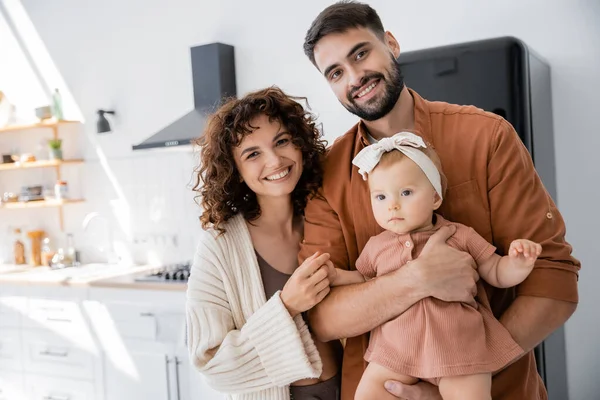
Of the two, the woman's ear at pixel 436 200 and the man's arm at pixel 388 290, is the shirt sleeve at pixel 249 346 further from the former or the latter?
the woman's ear at pixel 436 200

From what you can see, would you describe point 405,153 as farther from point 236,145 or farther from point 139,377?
point 139,377

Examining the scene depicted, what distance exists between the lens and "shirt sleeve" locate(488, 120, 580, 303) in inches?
54.3

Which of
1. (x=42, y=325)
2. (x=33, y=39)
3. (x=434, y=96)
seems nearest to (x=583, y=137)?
(x=434, y=96)

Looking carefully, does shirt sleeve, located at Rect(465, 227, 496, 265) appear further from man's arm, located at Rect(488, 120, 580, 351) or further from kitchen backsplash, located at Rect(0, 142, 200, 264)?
kitchen backsplash, located at Rect(0, 142, 200, 264)

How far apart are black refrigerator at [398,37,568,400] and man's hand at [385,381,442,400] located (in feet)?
3.99

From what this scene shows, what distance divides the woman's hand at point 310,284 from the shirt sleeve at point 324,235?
4.0 inches

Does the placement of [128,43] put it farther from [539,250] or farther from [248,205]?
[539,250]

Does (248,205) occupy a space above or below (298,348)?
above

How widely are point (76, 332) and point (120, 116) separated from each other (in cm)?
161

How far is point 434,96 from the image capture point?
239 cm

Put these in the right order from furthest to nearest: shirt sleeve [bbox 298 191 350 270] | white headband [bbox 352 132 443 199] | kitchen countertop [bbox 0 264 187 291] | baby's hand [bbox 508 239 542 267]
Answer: kitchen countertop [bbox 0 264 187 291], shirt sleeve [bbox 298 191 350 270], white headband [bbox 352 132 443 199], baby's hand [bbox 508 239 542 267]

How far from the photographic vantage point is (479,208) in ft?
4.77

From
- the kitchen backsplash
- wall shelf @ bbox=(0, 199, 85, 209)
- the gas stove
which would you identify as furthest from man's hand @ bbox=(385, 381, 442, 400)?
wall shelf @ bbox=(0, 199, 85, 209)

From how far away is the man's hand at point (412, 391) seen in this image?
4.31 ft
